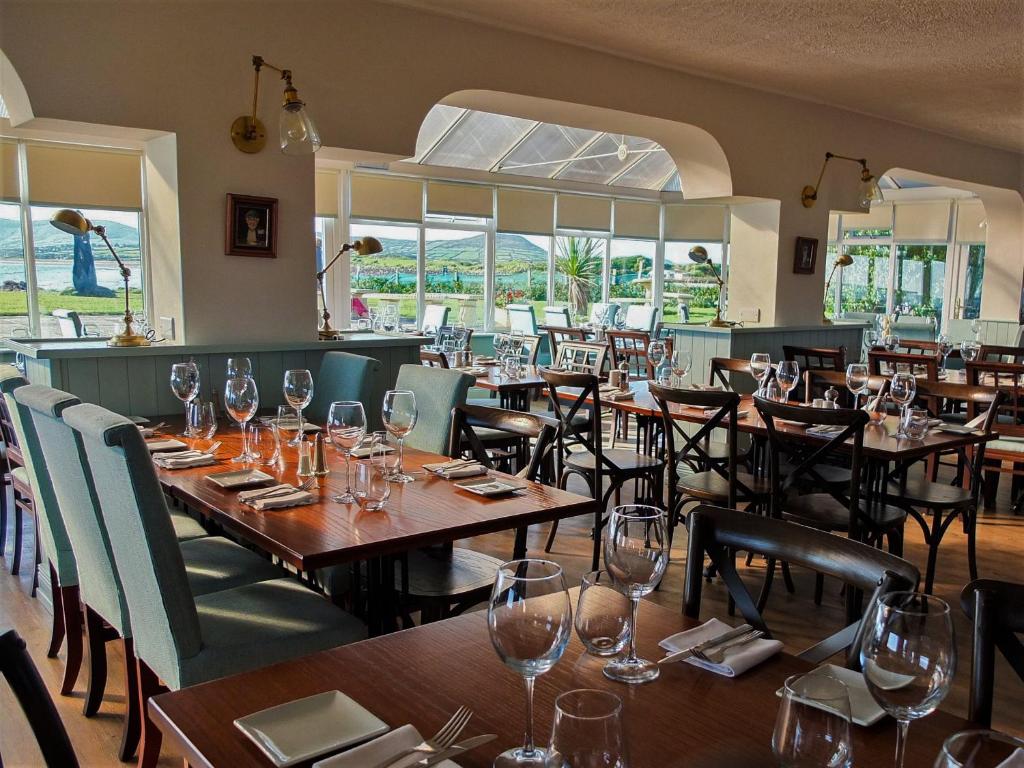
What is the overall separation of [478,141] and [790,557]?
8.12 metres

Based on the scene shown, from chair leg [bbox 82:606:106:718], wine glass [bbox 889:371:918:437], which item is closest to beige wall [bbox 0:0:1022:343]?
chair leg [bbox 82:606:106:718]

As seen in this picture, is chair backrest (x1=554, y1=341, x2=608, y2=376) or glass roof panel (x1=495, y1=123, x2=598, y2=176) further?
glass roof panel (x1=495, y1=123, x2=598, y2=176)

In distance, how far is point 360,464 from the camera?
2219 millimetres

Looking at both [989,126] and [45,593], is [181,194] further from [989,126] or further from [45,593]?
[989,126]

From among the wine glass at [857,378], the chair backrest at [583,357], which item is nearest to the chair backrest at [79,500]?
the wine glass at [857,378]

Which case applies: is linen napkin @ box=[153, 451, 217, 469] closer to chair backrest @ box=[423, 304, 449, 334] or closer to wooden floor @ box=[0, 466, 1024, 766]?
wooden floor @ box=[0, 466, 1024, 766]

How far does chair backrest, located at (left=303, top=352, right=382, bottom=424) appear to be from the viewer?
12.6 ft

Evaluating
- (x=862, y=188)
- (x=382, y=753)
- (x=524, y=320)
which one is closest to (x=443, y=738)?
(x=382, y=753)

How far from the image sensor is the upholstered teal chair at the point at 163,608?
5.75 ft

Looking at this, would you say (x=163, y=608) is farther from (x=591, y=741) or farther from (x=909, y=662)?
(x=909, y=662)

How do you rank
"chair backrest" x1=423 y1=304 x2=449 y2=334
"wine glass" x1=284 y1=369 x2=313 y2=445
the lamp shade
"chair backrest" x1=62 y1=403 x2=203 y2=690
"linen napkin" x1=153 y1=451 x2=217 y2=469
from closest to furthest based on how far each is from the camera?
"chair backrest" x1=62 y1=403 x2=203 y2=690 → "linen napkin" x1=153 y1=451 x2=217 y2=469 → "wine glass" x1=284 y1=369 x2=313 y2=445 → the lamp shade → "chair backrest" x1=423 y1=304 x2=449 y2=334

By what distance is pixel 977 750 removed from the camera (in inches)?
30.2

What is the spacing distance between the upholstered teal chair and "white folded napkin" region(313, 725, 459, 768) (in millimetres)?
965

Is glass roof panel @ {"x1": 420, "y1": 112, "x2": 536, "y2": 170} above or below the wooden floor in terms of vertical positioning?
above
